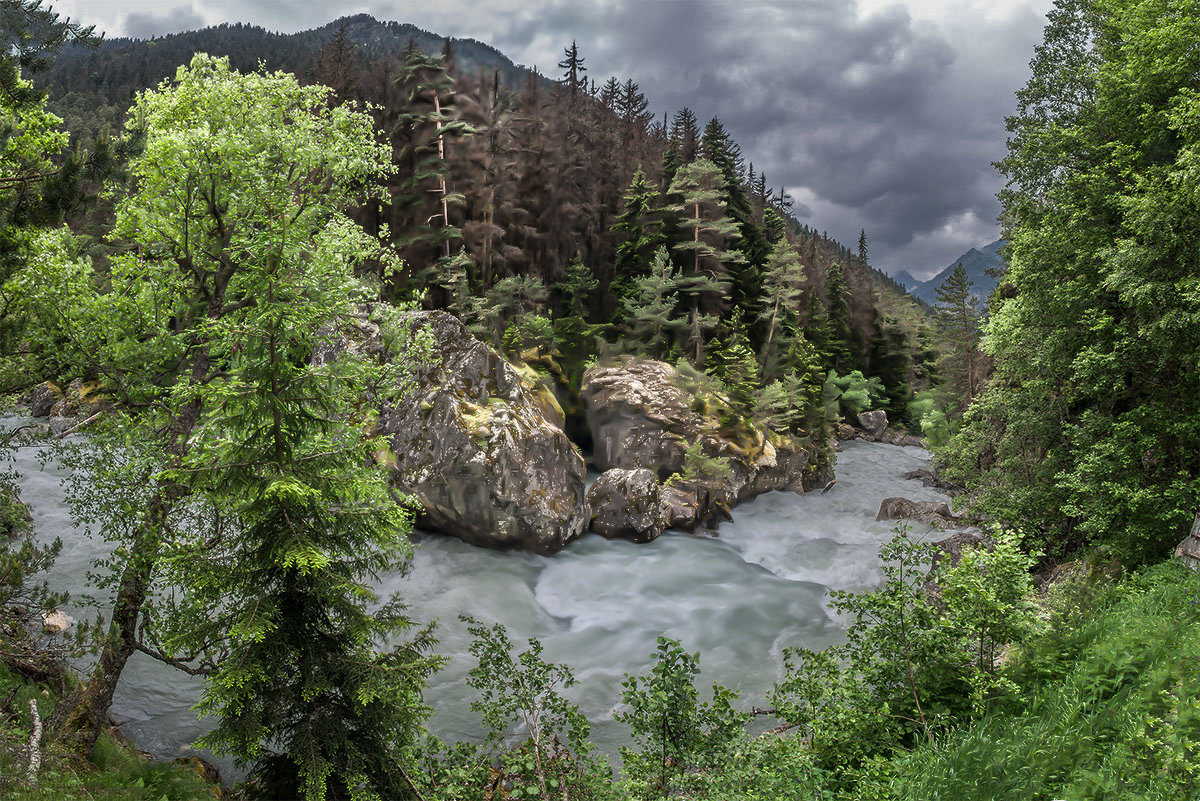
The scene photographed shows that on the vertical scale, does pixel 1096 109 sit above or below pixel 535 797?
above

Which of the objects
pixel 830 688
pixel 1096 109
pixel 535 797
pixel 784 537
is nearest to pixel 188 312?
pixel 535 797

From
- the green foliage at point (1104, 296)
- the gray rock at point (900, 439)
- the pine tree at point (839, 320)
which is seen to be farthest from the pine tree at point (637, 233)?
the gray rock at point (900, 439)

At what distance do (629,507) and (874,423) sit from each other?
1505 inches

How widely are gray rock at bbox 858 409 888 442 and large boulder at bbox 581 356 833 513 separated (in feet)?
84.1

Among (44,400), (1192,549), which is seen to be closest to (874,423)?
(1192,549)

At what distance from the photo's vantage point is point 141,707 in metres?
11.3

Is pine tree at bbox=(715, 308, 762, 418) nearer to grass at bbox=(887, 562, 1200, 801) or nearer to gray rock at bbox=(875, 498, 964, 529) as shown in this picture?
gray rock at bbox=(875, 498, 964, 529)

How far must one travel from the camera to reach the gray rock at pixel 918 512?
992 inches

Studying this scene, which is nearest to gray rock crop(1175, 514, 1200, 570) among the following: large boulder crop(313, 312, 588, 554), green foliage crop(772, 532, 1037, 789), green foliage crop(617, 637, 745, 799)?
green foliage crop(772, 532, 1037, 789)

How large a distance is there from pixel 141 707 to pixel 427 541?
9226mm

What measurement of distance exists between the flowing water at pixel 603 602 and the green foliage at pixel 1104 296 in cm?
710

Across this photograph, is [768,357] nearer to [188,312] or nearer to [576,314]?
[576,314]

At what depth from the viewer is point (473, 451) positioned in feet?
63.2

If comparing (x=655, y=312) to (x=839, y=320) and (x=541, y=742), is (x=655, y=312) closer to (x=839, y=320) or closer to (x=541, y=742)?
(x=541, y=742)
